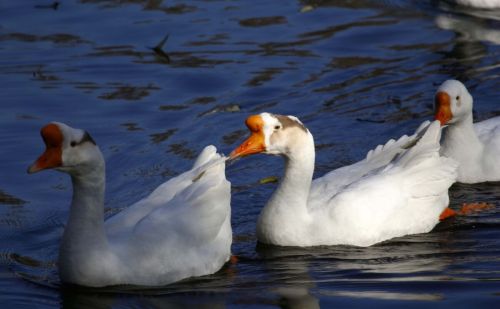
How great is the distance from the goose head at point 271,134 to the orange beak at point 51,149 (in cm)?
153

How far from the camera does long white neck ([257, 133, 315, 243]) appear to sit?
858 centimetres

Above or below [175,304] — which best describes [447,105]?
above

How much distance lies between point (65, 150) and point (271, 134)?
1730mm

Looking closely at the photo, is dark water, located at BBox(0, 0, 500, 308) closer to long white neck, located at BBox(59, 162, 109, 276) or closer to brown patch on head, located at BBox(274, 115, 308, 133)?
long white neck, located at BBox(59, 162, 109, 276)

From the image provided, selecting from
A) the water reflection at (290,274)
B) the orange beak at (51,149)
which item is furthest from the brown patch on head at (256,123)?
the orange beak at (51,149)

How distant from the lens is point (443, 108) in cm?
1001

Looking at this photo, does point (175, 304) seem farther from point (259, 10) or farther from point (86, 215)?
point (259, 10)

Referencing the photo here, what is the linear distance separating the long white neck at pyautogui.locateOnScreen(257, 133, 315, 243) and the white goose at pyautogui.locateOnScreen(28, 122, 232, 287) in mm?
467

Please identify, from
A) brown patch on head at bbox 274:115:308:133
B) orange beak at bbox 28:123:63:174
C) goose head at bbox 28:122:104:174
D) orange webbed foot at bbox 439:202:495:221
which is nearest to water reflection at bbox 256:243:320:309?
brown patch on head at bbox 274:115:308:133

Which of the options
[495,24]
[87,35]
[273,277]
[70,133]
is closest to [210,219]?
[273,277]

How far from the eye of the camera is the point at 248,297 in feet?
25.1

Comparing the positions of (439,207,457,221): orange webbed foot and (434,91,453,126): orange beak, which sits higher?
(434,91,453,126): orange beak

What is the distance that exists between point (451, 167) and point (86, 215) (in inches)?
127

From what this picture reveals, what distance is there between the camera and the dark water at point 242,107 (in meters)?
7.86
